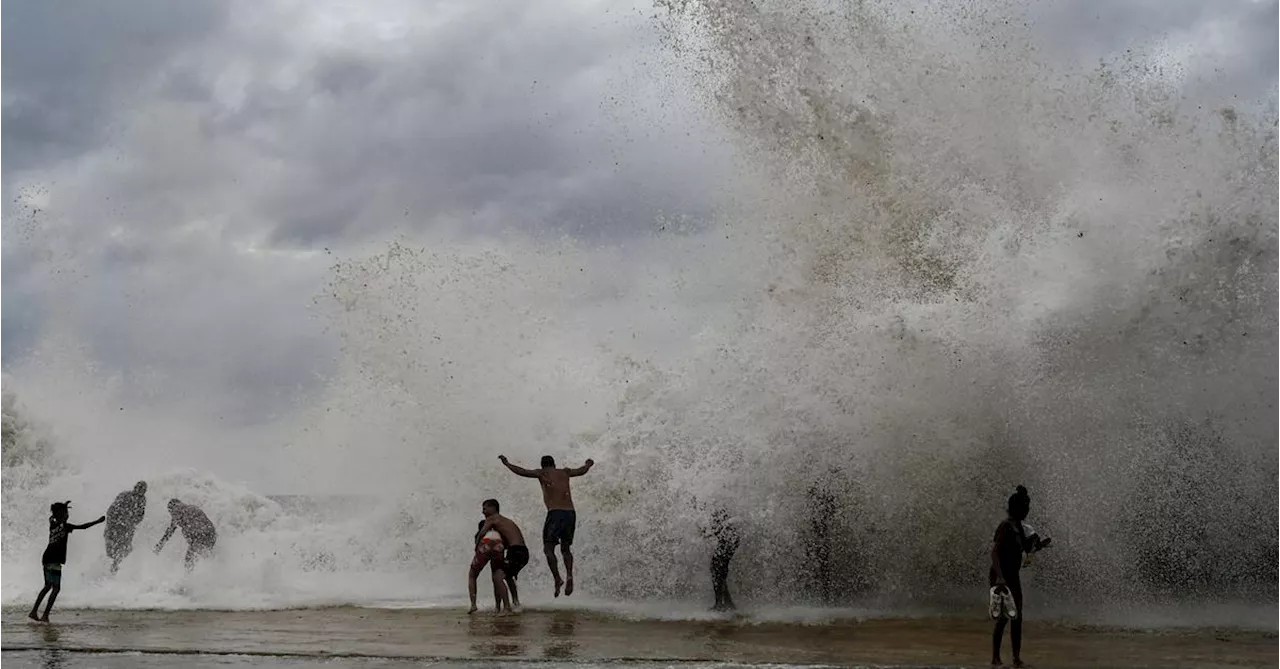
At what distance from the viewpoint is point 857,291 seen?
47.5 feet

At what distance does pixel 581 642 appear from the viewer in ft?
35.8

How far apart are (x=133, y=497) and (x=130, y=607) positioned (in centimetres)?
267

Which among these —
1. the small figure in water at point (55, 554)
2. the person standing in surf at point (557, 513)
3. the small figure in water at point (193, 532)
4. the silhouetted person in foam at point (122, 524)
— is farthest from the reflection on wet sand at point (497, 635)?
the silhouetted person in foam at point (122, 524)

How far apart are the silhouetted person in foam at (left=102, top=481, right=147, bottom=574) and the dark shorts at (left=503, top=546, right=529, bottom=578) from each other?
283 inches

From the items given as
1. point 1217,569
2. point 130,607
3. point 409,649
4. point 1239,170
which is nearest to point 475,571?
point 409,649

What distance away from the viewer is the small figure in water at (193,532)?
17.6 meters

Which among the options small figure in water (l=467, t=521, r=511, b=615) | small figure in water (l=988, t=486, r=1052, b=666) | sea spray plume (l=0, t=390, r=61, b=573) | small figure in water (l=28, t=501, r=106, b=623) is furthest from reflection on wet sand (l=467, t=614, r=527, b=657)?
sea spray plume (l=0, t=390, r=61, b=573)

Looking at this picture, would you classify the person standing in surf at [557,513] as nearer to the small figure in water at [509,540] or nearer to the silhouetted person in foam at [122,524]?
the small figure in water at [509,540]

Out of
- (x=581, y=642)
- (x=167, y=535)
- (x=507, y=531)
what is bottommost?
(x=581, y=642)

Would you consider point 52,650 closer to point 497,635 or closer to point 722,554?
point 497,635

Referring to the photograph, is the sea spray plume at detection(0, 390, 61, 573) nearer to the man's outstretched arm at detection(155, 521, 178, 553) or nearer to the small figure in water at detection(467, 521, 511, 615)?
the man's outstretched arm at detection(155, 521, 178, 553)

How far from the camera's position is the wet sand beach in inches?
387

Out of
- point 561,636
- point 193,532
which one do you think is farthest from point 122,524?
point 561,636

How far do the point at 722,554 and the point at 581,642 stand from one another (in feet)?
9.16
